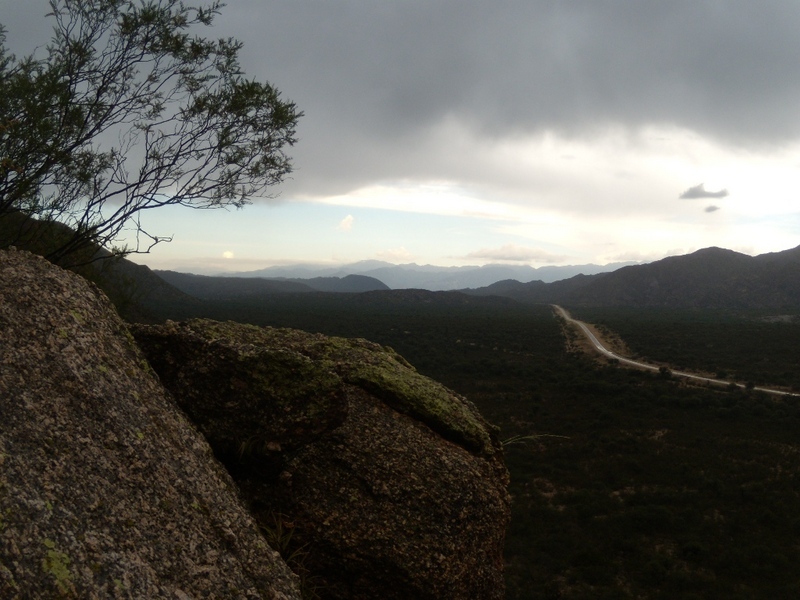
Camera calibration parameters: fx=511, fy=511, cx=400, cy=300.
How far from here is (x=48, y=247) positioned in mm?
9633

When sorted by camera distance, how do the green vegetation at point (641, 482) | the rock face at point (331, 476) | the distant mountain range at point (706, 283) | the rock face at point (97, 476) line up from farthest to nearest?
the distant mountain range at point (706, 283)
the green vegetation at point (641, 482)
the rock face at point (331, 476)
the rock face at point (97, 476)

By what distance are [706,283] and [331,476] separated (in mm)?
174212

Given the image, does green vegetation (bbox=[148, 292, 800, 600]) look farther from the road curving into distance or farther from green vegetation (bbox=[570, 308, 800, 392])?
the road curving into distance

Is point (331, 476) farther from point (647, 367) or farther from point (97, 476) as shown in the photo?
point (647, 367)

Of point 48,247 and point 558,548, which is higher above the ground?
point 48,247

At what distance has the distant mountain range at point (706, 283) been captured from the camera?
134 metres

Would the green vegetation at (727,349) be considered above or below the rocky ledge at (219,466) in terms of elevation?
below

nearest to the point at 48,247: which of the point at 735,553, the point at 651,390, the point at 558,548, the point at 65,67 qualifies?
the point at 65,67

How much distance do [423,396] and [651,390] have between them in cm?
3272

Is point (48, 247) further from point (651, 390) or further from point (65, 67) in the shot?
point (651, 390)

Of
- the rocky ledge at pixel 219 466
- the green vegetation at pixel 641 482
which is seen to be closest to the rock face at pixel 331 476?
the rocky ledge at pixel 219 466

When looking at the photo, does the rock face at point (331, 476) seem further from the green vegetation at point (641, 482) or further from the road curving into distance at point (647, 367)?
the road curving into distance at point (647, 367)

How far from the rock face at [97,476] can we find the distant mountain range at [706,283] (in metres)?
147

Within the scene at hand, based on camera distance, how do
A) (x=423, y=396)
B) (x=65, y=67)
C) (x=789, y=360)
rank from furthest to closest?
(x=789, y=360) < (x=65, y=67) < (x=423, y=396)
